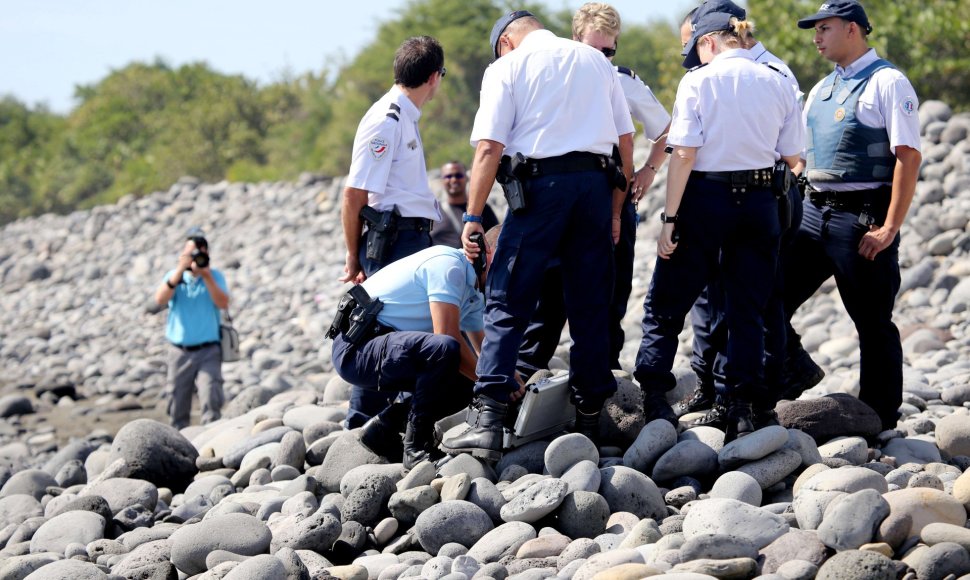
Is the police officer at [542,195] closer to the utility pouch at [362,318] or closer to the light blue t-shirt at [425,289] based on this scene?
the light blue t-shirt at [425,289]

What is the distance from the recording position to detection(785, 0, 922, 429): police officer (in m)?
5.52

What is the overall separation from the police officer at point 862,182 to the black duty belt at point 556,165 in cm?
141

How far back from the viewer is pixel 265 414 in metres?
7.85

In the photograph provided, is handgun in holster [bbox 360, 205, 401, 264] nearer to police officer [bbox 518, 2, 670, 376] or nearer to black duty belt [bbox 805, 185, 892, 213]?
police officer [bbox 518, 2, 670, 376]

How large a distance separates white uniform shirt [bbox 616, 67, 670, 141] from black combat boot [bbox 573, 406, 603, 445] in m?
1.55

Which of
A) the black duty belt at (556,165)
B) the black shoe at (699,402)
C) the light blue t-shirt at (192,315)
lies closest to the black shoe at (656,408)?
the black shoe at (699,402)

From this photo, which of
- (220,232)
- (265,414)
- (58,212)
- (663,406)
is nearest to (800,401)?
(663,406)

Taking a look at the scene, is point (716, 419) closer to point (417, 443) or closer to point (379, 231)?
point (417, 443)

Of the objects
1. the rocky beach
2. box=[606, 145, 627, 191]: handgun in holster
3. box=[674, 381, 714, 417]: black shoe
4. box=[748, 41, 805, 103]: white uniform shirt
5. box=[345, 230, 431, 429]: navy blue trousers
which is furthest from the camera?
box=[345, 230, 431, 429]: navy blue trousers

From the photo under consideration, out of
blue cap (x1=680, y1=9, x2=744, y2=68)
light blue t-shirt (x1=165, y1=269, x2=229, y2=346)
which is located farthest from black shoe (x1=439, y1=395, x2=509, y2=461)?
light blue t-shirt (x1=165, y1=269, x2=229, y2=346)

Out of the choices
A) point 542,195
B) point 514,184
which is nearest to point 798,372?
point 542,195

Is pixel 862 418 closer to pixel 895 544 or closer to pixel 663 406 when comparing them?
pixel 663 406

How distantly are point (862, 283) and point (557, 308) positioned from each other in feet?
4.93

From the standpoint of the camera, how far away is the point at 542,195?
5.04 metres
